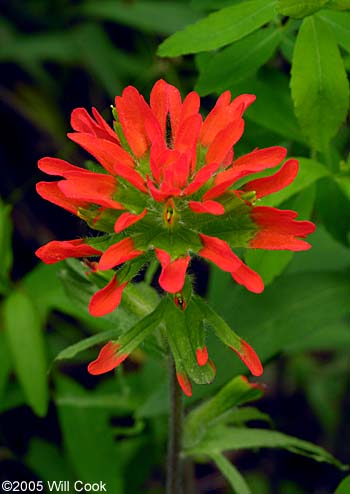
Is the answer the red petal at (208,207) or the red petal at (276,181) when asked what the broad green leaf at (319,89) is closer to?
the red petal at (276,181)

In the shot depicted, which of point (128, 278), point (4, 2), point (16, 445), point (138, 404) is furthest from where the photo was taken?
point (4, 2)

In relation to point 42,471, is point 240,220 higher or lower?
higher

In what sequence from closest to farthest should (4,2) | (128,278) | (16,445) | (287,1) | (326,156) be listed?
1. (128,278)
2. (287,1)
3. (326,156)
4. (16,445)
5. (4,2)

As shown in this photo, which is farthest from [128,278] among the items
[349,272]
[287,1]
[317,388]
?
[317,388]

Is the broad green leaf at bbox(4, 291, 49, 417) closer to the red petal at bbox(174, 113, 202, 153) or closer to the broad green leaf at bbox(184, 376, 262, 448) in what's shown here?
the broad green leaf at bbox(184, 376, 262, 448)

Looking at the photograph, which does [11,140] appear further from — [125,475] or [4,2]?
[125,475]

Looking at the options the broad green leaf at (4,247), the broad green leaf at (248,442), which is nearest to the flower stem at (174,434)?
the broad green leaf at (248,442)
